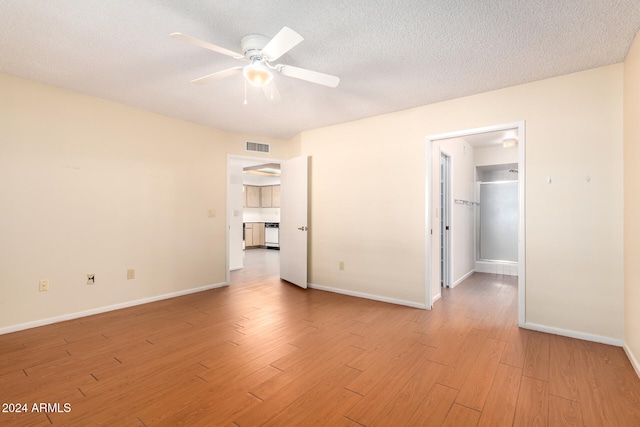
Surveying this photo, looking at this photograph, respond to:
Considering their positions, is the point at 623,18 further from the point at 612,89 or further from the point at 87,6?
the point at 87,6

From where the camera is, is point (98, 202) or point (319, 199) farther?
point (319, 199)

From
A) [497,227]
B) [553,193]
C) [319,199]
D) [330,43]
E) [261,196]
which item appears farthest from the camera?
[261,196]

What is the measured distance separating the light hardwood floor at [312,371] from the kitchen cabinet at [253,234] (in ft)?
20.9

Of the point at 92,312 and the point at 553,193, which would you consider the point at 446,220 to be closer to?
the point at 553,193

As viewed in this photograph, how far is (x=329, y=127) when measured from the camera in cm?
459

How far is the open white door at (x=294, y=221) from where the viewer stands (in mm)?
4758

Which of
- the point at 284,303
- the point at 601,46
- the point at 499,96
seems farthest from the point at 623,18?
the point at 284,303

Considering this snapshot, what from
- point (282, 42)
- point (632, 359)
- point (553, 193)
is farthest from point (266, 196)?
point (632, 359)

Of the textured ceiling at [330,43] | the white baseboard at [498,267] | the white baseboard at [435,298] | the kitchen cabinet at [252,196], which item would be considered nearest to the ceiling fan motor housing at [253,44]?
the textured ceiling at [330,43]

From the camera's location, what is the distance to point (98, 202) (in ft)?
11.6

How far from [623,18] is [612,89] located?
2.90 ft

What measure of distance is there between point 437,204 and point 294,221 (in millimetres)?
2189

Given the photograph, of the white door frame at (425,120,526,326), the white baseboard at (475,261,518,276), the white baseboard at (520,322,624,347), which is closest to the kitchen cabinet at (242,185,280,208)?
the white baseboard at (475,261,518,276)

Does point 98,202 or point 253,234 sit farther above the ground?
point 98,202
